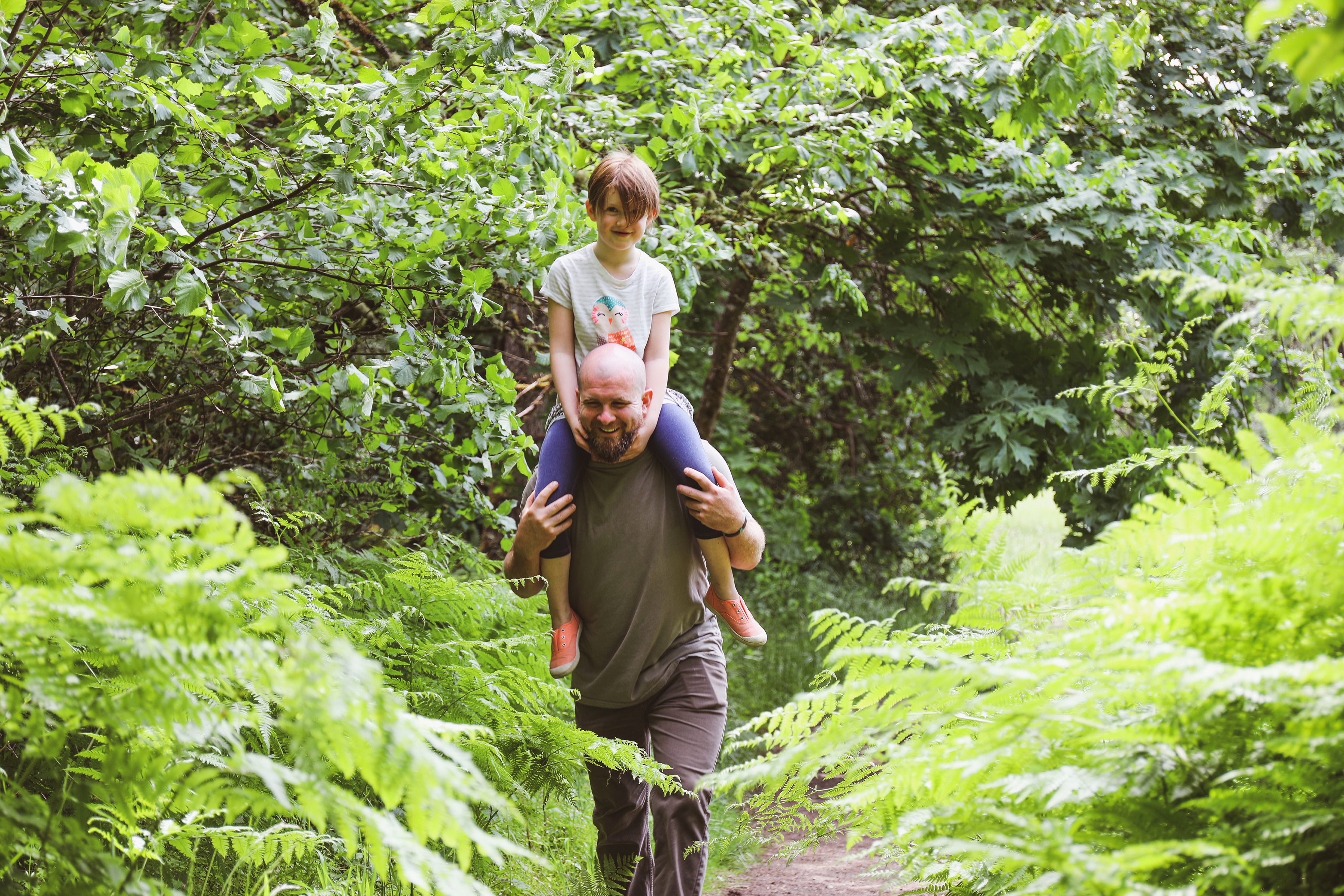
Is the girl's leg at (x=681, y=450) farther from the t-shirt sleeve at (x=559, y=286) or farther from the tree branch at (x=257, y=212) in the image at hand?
the tree branch at (x=257, y=212)

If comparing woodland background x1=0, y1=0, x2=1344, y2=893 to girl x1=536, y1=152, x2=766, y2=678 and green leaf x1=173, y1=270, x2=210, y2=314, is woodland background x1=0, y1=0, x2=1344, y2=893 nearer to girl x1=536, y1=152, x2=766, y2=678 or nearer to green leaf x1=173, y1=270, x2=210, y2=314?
green leaf x1=173, y1=270, x2=210, y2=314

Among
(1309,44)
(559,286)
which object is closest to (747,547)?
(559,286)

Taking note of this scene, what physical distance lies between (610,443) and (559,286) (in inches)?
25.9

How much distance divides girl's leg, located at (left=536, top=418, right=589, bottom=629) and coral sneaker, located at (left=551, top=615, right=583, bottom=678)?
0.07ft

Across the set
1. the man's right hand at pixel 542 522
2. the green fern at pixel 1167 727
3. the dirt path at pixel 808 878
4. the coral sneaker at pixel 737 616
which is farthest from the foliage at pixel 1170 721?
the dirt path at pixel 808 878

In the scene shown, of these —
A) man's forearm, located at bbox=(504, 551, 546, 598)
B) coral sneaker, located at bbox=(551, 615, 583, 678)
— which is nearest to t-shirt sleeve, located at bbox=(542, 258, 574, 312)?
man's forearm, located at bbox=(504, 551, 546, 598)

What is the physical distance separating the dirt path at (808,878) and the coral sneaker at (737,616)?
1.81 metres

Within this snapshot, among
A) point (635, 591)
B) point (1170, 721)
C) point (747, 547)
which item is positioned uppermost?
point (1170, 721)

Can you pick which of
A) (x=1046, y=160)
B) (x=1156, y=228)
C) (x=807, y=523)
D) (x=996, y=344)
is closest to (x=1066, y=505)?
(x=996, y=344)

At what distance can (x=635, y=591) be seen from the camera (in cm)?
304

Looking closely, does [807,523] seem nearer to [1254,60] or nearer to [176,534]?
[1254,60]

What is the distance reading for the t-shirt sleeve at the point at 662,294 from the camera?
11.2 ft

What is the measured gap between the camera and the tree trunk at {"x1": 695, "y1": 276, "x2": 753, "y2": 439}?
716 centimetres

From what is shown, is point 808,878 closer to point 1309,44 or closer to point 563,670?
point 563,670
